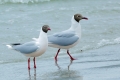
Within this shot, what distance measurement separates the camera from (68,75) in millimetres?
7746

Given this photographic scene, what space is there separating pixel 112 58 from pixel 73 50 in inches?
59.5

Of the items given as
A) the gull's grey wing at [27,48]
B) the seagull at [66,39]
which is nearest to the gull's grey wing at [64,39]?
the seagull at [66,39]

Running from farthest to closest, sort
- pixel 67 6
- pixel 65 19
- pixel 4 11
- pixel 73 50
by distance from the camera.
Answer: pixel 67 6, pixel 4 11, pixel 65 19, pixel 73 50

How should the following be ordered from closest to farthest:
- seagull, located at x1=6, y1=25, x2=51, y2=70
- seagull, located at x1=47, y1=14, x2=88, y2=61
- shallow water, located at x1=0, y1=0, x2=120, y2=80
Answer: shallow water, located at x1=0, y1=0, x2=120, y2=80, seagull, located at x1=6, y1=25, x2=51, y2=70, seagull, located at x1=47, y1=14, x2=88, y2=61

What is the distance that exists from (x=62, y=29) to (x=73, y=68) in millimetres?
4330

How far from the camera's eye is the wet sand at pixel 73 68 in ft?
25.0

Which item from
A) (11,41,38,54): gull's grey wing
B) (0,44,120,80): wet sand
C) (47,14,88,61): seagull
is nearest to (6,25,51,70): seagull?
(11,41,38,54): gull's grey wing

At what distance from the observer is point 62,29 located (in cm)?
1257

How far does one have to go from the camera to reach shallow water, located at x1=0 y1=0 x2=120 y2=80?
7.98 metres

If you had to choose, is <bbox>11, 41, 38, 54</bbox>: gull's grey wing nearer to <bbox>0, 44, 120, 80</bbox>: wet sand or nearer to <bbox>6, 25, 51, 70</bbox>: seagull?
<bbox>6, 25, 51, 70</bbox>: seagull

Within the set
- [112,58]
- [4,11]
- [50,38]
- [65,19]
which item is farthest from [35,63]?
[4,11]

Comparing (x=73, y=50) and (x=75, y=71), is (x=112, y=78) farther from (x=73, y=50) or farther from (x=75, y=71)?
(x=73, y=50)

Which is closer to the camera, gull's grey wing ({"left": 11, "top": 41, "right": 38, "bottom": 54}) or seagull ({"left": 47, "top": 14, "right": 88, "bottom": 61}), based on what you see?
gull's grey wing ({"left": 11, "top": 41, "right": 38, "bottom": 54})

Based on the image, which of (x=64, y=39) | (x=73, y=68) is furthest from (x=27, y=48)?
(x=64, y=39)
